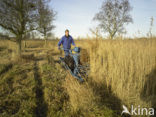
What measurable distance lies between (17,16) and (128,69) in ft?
30.3

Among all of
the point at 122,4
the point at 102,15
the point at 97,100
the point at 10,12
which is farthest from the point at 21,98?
the point at 122,4

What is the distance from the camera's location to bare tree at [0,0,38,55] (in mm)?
7571

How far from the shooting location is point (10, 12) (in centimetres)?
771

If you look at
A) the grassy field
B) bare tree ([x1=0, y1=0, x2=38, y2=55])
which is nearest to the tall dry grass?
the grassy field

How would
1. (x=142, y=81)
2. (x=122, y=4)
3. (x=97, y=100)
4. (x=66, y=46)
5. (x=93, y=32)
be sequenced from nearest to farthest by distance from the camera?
(x=97, y=100) → (x=142, y=81) → (x=93, y=32) → (x=66, y=46) → (x=122, y=4)

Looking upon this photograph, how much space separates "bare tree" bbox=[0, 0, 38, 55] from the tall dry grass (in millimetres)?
7923

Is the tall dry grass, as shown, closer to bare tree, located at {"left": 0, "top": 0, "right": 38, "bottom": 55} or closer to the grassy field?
the grassy field

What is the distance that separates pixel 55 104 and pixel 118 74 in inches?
62.5

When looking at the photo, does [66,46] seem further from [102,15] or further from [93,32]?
[102,15]

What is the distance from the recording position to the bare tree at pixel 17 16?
7571 mm

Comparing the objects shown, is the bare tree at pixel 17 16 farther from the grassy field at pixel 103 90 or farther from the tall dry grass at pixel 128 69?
the tall dry grass at pixel 128 69

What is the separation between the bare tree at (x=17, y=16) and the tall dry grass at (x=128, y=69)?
26.0ft

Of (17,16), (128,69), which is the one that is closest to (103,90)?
(128,69)

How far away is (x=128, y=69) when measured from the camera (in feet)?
7.72
